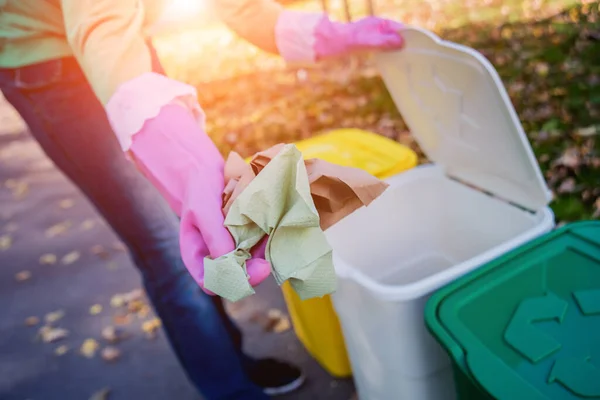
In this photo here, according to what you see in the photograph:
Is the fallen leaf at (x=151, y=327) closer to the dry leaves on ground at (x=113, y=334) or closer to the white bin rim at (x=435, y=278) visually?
the dry leaves on ground at (x=113, y=334)

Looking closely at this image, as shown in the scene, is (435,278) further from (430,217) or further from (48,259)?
(48,259)

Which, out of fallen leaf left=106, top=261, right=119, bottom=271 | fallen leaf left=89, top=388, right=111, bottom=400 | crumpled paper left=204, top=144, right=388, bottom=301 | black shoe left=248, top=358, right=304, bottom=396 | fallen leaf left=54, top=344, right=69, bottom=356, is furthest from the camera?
fallen leaf left=106, top=261, right=119, bottom=271

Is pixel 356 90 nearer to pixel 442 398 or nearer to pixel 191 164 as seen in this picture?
pixel 442 398

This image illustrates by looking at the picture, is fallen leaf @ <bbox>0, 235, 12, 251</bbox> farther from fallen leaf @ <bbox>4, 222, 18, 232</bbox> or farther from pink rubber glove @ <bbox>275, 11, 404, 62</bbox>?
pink rubber glove @ <bbox>275, 11, 404, 62</bbox>

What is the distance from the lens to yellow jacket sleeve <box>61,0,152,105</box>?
97 centimetres

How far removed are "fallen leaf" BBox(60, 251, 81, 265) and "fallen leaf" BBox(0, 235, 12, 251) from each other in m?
0.57

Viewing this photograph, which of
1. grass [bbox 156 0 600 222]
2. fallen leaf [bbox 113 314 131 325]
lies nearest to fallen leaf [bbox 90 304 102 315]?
fallen leaf [bbox 113 314 131 325]

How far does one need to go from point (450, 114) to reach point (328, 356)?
1.04m

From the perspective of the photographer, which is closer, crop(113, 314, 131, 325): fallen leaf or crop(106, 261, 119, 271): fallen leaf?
crop(113, 314, 131, 325): fallen leaf

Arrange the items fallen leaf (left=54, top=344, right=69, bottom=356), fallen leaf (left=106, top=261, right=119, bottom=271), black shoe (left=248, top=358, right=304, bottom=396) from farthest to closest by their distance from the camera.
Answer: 1. fallen leaf (left=106, top=261, right=119, bottom=271)
2. fallen leaf (left=54, top=344, right=69, bottom=356)
3. black shoe (left=248, top=358, right=304, bottom=396)

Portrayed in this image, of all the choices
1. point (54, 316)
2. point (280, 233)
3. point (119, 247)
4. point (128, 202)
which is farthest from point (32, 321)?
point (280, 233)

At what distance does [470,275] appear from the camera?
117 centimetres

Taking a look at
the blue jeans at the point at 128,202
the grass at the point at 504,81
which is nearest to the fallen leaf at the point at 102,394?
the blue jeans at the point at 128,202

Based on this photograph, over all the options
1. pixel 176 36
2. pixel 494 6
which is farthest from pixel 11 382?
pixel 176 36
